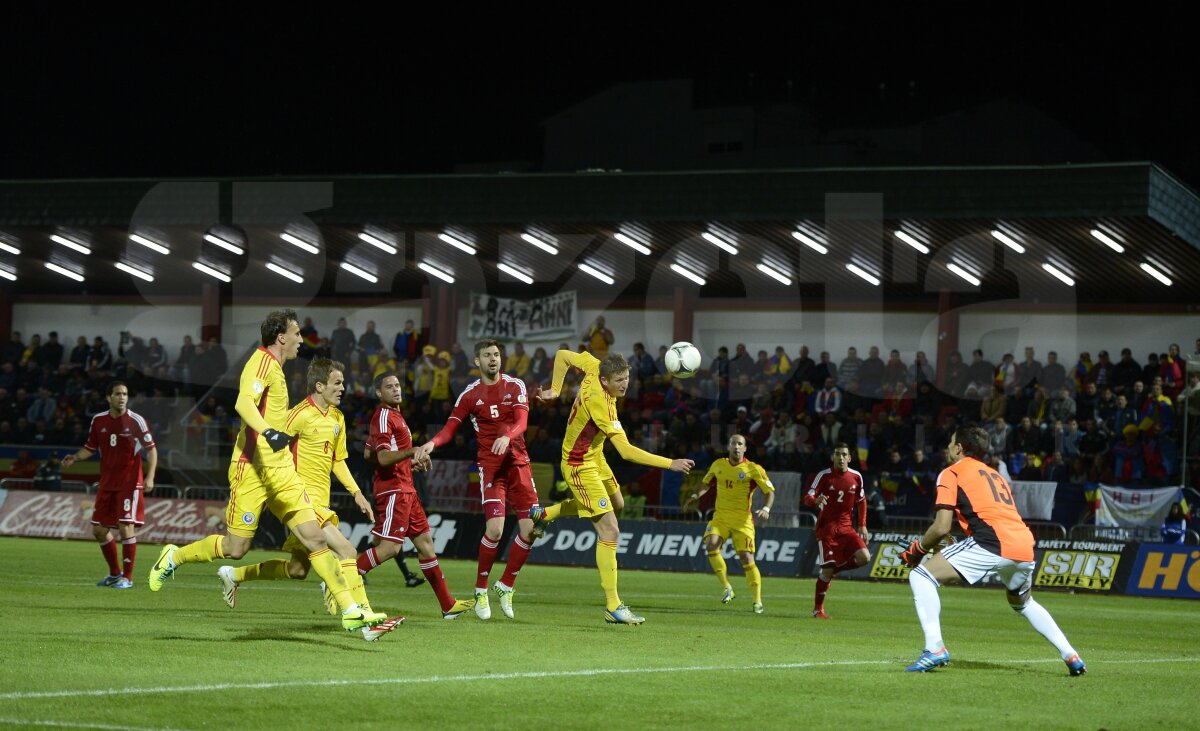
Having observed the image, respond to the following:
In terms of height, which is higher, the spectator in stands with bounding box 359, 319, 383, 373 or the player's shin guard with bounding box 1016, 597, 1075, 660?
the spectator in stands with bounding box 359, 319, 383, 373

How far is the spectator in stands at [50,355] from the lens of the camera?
41406mm

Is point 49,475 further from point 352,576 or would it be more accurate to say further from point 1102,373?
point 352,576

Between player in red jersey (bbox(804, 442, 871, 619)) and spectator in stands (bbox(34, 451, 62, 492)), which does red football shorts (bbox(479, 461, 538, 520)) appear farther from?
spectator in stands (bbox(34, 451, 62, 492))

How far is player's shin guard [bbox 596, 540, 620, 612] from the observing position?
562 inches

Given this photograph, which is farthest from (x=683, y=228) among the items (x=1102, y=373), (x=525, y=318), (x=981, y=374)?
(x=1102, y=373)

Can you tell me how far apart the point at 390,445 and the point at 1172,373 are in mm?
20792

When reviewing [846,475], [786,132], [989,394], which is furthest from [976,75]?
[846,475]

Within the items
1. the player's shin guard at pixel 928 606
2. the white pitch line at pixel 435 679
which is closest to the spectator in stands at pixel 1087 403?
the white pitch line at pixel 435 679

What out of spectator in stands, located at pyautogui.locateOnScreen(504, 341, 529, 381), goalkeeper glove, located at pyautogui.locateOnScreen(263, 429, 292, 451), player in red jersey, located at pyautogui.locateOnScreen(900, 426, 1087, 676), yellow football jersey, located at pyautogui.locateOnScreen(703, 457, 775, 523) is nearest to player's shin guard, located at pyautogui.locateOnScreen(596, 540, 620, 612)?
player in red jersey, located at pyautogui.locateOnScreen(900, 426, 1087, 676)

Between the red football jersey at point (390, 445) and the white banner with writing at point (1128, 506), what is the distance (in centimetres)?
1606

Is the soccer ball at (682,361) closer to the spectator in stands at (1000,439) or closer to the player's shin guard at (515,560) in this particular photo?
the player's shin guard at (515,560)

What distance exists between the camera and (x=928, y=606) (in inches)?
412

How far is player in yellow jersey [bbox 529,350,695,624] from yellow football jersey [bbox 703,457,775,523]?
4.97 meters

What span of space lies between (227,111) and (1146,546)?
4171 cm
